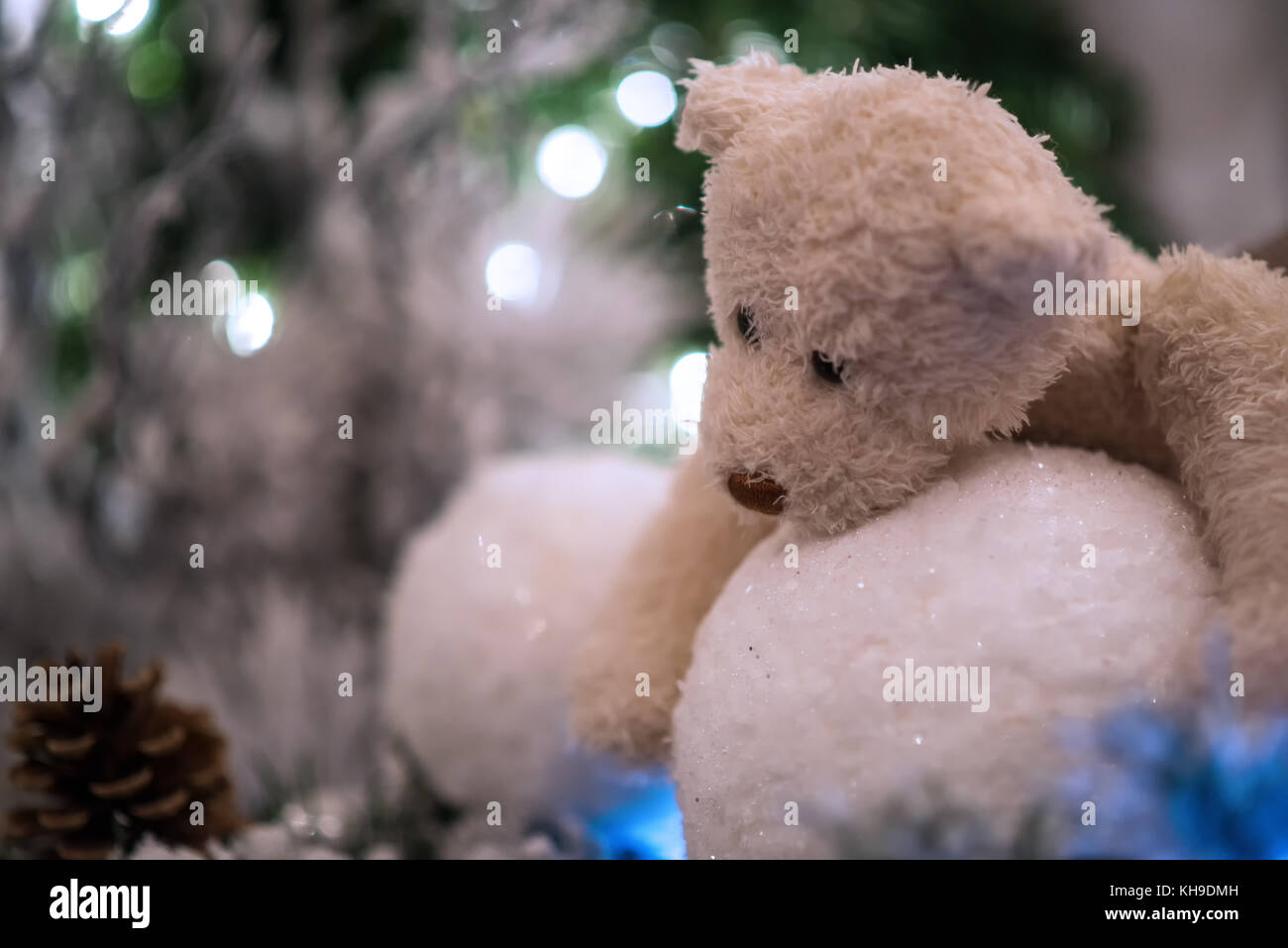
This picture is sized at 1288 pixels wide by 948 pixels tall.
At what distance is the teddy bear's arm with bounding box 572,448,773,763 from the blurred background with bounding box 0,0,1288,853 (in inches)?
9.9

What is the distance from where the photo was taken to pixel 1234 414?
42 cm

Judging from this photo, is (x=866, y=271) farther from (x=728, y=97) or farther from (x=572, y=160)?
(x=572, y=160)

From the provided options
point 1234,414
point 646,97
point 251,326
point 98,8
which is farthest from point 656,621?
point 98,8

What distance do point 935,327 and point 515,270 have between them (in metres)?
0.68

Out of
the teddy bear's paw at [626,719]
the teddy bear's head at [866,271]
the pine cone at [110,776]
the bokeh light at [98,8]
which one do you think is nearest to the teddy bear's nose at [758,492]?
the teddy bear's head at [866,271]

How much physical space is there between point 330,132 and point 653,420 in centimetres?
52

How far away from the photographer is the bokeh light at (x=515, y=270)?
100cm

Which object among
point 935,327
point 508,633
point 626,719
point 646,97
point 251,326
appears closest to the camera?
point 935,327

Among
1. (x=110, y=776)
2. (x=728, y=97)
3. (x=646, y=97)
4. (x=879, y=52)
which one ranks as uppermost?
(x=879, y=52)

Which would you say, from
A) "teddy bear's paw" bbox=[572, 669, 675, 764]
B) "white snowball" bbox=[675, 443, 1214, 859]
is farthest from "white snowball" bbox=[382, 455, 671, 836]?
"white snowball" bbox=[675, 443, 1214, 859]

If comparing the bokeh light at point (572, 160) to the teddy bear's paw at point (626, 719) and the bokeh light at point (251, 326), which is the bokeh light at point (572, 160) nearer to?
the bokeh light at point (251, 326)

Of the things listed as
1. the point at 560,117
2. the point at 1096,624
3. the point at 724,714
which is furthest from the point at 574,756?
the point at 560,117

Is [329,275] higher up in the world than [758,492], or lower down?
higher up

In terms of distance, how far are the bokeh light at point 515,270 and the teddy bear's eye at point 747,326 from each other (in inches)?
22.1
